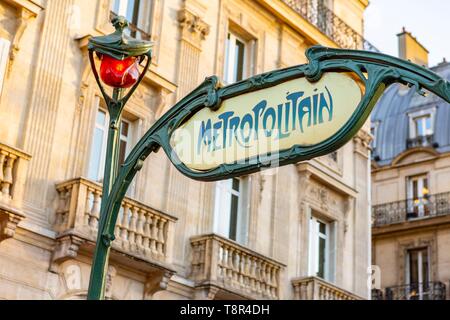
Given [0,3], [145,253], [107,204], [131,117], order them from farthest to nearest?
[131,117] → [145,253] → [0,3] → [107,204]

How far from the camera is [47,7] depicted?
51.8 feet

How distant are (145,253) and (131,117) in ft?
9.88

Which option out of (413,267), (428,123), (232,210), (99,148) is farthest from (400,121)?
(99,148)

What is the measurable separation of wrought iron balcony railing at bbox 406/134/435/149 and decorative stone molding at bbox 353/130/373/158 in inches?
559

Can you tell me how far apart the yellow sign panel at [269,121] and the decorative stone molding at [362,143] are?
17.7 m

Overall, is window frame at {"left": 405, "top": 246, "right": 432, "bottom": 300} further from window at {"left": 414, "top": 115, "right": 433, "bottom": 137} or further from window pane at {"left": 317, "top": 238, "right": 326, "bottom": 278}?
window pane at {"left": 317, "top": 238, "right": 326, "bottom": 278}

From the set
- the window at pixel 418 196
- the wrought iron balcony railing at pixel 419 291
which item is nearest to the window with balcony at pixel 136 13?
Answer: the wrought iron balcony railing at pixel 419 291

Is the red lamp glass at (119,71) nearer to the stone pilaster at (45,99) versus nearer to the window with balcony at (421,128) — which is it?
the stone pilaster at (45,99)

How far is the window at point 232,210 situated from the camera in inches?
746

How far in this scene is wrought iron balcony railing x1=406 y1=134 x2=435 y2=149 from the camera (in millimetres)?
38000

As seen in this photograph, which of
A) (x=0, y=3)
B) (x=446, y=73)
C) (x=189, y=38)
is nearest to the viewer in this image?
(x=0, y=3)

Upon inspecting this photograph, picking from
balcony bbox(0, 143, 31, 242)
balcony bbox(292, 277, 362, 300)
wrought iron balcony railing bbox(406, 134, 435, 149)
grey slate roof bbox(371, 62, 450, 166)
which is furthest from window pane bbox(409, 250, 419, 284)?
balcony bbox(0, 143, 31, 242)

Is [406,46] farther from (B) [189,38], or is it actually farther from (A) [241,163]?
(A) [241,163]
